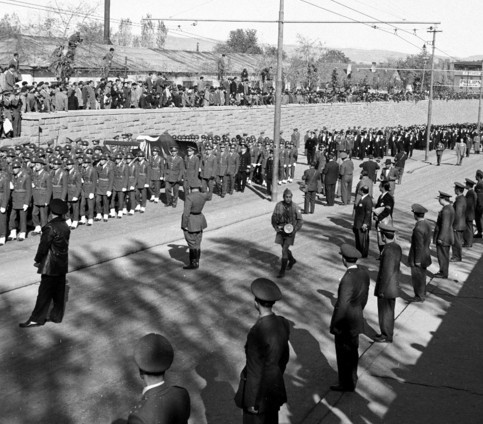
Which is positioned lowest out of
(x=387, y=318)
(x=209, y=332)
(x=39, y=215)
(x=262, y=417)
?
(x=209, y=332)

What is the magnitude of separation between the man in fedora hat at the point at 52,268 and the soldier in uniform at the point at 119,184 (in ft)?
27.9

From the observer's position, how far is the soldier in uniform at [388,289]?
10.3 meters

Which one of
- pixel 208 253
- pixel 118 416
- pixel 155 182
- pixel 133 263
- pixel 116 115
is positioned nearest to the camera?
pixel 118 416

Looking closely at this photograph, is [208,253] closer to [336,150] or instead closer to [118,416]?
[118,416]

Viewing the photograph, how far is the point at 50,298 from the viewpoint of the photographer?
420 inches

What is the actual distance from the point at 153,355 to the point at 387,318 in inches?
242

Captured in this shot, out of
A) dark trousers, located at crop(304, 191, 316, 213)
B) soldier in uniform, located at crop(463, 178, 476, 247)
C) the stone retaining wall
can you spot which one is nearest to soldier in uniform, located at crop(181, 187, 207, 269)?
soldier in uniform, located at crop(463, 178, 476, 247)

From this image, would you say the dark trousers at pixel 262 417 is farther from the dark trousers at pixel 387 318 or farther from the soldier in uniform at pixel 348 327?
the dark trousers at pixel 387 318

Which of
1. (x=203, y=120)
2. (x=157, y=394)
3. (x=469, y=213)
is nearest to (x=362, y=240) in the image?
(x=469, y=213)

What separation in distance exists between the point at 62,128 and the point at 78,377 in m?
17.2

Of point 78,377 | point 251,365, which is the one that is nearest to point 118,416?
point 78,377

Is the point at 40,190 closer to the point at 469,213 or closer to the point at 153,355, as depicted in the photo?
the point at 469,213

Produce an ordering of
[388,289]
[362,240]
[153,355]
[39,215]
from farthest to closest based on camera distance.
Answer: [39,215], [362,240], [388,289], [153,355]

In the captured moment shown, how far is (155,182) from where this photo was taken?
22.0 m
